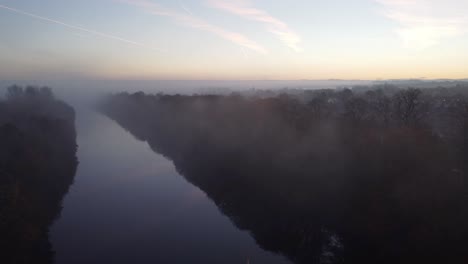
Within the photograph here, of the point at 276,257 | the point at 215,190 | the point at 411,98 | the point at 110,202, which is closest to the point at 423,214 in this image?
the point at 276,257

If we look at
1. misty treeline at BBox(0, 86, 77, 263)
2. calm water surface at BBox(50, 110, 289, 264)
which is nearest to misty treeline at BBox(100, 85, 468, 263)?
calm water surface at BBox(50, 110, 289, 264)

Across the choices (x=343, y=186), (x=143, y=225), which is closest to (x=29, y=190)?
(x=143, y=225)

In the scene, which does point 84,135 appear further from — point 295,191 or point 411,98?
point 411,98

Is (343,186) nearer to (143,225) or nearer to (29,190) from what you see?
(143,225)

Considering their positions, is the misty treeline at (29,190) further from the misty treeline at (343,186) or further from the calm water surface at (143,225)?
the misty treeline at (343,186)

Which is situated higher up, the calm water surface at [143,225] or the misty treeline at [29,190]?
the misty treeline at [29,190]

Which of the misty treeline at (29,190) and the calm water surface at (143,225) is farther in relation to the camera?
the calm water surface at (143,225)

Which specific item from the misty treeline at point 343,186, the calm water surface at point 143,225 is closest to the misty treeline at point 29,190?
the calm water surface at point 143,225

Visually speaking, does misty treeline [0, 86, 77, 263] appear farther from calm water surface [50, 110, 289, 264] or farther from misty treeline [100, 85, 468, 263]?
misty treeline [100, 85, 468, 263]
